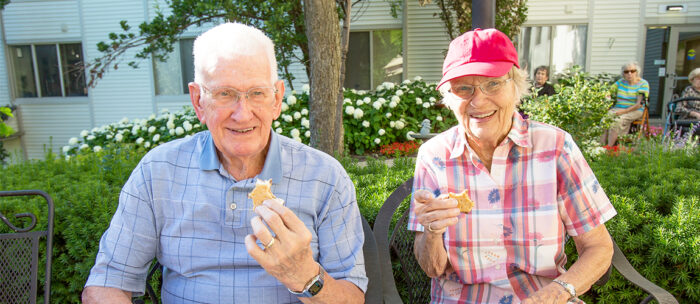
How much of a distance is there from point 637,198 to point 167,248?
2367 millimetres

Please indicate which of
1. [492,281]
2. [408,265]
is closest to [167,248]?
[408,265]

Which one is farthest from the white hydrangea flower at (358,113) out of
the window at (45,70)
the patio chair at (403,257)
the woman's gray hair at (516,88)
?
the window at (45,70)

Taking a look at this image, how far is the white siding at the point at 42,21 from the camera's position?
11625 millimetres

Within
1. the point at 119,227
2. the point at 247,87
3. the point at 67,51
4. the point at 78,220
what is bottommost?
the point at 78,220

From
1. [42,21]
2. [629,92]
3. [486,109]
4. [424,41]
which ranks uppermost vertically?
[42,21]

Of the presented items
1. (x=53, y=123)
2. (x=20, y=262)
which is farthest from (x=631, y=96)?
(x=53, y=123)

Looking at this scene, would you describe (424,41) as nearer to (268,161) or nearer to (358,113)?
(358,113)

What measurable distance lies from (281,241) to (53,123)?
1376 centimetres

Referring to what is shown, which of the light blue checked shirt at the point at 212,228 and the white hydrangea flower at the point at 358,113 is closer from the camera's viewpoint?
the light blue checked shirt at the point at 212,228

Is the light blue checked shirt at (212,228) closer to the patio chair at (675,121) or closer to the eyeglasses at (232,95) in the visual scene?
the eyeglasses at (232,95)

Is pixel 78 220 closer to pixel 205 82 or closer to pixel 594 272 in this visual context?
pixel 205 82

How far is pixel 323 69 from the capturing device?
384 centimetres

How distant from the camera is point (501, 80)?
169 centimetres

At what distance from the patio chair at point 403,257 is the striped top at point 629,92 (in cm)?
752
